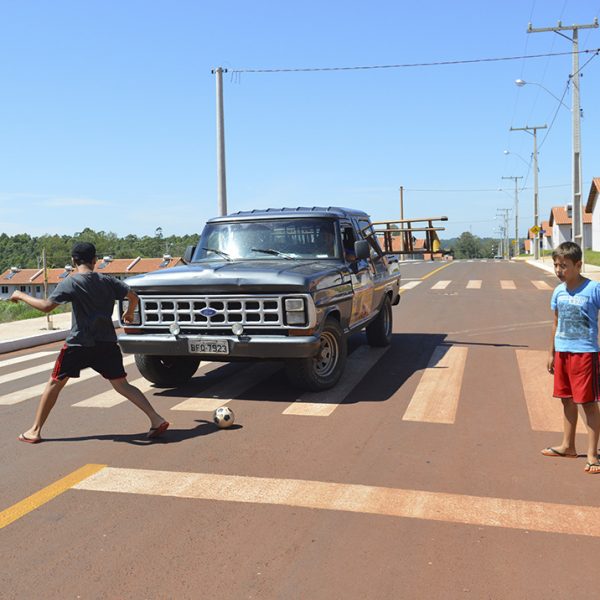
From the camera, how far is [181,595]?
330 centimetres

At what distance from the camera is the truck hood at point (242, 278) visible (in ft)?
23.1

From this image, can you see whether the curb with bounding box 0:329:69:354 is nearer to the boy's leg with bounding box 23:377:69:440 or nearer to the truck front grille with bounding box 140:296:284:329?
the truck front grille with bounding box 140:296:284:329

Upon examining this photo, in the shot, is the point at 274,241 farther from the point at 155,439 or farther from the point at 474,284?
the point at 474,284

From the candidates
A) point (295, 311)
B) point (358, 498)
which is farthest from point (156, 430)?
point (358, 498)

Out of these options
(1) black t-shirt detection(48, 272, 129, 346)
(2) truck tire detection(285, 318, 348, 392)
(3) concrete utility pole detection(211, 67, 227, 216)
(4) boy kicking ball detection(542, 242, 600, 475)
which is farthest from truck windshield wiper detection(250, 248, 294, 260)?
(3) concrete utility pole detection(211, 67, 227, 216)

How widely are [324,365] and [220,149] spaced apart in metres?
13.4

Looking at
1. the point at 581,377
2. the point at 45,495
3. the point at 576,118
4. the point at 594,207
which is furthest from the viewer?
the point at 594,207

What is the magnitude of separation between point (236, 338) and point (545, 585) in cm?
433

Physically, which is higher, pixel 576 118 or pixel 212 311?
pixel 576 118

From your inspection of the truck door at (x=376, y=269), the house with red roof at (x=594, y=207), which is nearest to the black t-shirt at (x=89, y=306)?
the truck door at (x=376, y=269)

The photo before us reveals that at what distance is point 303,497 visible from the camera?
4559mm

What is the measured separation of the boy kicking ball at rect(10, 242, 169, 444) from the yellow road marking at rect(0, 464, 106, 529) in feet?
3.02

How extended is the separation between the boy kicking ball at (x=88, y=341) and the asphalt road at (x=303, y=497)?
288mm

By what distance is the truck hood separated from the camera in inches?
277
